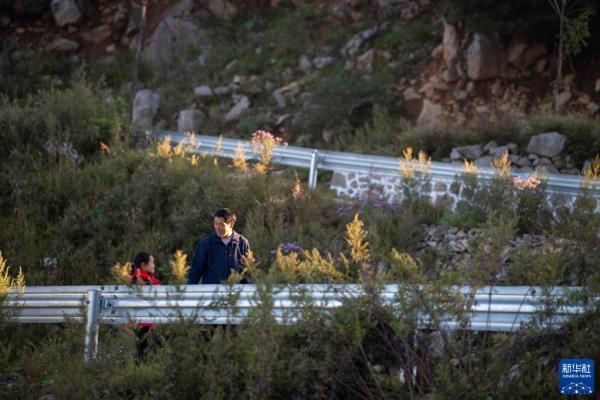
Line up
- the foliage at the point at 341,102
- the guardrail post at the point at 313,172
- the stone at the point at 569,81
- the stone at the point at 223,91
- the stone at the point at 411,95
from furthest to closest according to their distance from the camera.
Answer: the stone at the point at 223,91 → the stone at the point at 411,95 → the foliage at the point at 341,102 → the stone at the point at 569,81 → the guardrail post at the point at 313,172

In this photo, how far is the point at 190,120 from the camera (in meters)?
23.6

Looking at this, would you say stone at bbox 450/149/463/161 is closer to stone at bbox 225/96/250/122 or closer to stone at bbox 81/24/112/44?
stone at bbox 225/96/250/122

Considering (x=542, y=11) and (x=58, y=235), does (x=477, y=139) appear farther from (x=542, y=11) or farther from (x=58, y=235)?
(x=58, y=235)

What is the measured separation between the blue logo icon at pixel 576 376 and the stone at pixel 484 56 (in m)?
15.6

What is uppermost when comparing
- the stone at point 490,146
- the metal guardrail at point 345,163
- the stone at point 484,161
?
the stone at point 490,146

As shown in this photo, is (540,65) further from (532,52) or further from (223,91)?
(223,91)

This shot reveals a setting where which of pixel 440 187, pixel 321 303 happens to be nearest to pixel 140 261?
pixel 321 303

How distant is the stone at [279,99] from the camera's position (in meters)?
23.8

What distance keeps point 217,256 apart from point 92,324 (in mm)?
1705

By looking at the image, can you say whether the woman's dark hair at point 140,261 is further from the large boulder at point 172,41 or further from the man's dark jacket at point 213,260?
the large boulder at point 172,41

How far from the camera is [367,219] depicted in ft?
44.2

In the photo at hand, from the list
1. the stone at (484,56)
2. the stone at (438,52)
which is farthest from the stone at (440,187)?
the stone at (438,52)

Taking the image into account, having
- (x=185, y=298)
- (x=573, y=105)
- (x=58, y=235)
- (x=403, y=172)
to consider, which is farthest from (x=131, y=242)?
(x=573, y=105)

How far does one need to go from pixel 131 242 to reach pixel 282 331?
723 centimetres
